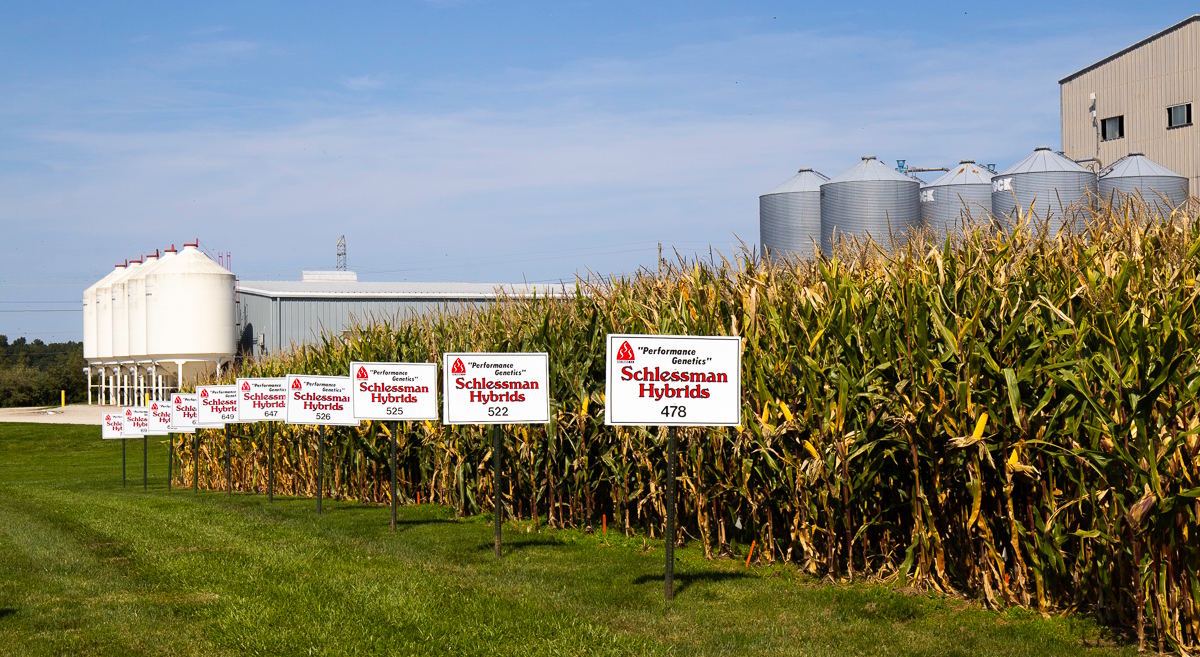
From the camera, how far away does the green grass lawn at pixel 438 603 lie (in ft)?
30.3

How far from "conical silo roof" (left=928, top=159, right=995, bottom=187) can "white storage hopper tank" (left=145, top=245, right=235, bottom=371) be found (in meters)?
45.4

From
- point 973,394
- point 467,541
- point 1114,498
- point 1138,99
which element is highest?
point 1138,99

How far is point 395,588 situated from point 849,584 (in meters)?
4.11

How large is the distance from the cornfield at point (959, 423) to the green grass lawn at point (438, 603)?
470 mm

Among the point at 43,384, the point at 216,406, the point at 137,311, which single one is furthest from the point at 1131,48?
the point at 43,384

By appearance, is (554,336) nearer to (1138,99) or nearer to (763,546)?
(763,546)

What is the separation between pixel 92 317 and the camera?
8606cm

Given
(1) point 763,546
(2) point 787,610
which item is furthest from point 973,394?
(1) point 763,546

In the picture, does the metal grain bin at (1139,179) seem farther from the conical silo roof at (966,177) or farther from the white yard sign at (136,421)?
the white yard sign at (136,421)

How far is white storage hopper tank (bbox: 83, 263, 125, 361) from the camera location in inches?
3327

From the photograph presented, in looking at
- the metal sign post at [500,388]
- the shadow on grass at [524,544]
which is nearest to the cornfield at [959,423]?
the shadow on grass at [524,544]

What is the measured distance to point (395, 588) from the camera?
1137cm

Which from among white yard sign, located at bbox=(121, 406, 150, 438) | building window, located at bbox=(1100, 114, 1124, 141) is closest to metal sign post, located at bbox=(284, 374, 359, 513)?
white yard sign, located at bbox=(121, 406, 150, 438)

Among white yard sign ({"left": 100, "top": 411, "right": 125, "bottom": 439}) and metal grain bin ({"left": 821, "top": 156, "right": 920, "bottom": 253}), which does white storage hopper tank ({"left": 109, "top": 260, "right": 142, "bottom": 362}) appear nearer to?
white yard sign ({"left": 100, "top": 411, "right": 125, "bottom": 439})
